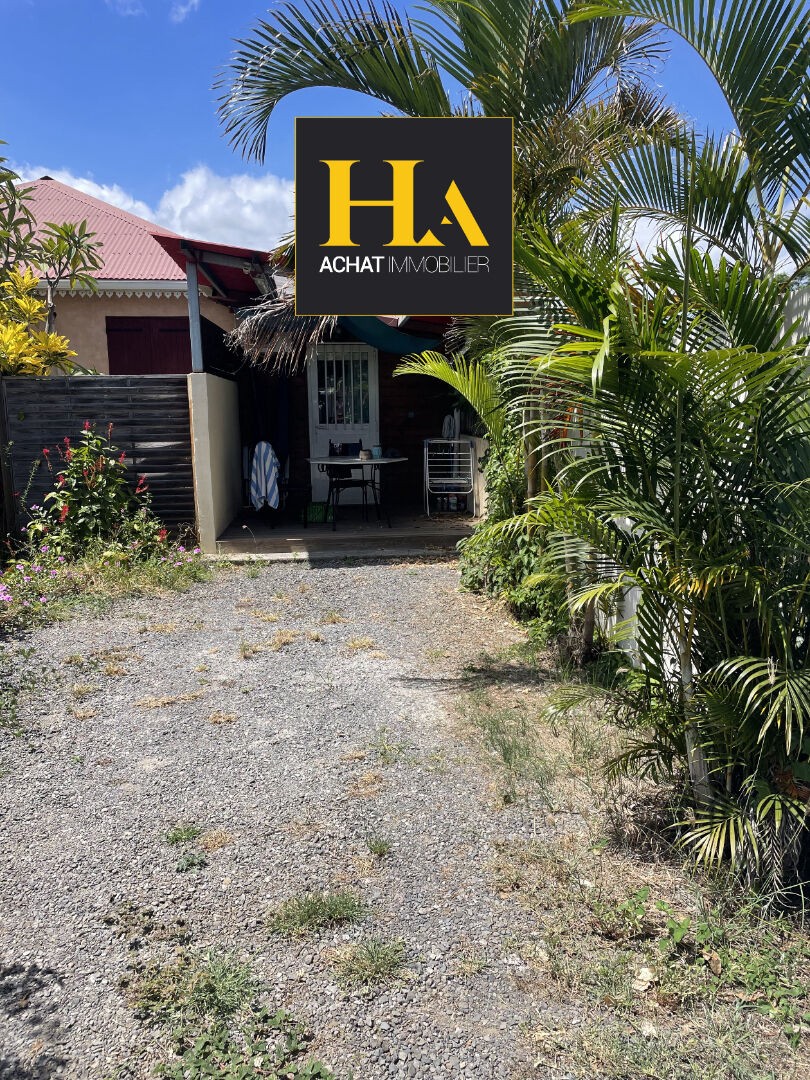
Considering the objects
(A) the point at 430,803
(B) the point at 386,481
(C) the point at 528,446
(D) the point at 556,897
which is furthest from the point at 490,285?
(B) the point at 386,481

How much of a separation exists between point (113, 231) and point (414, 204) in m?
12.1

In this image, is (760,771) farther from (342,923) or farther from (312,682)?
(312,682)

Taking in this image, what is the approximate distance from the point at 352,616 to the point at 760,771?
404 cm

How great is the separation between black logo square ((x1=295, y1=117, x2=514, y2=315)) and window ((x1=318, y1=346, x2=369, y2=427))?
19.5 ft

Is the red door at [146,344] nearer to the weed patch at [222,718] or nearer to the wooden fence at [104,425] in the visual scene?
the wooden fence at [104,425]

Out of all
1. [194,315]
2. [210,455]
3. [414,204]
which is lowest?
→ [210,455]

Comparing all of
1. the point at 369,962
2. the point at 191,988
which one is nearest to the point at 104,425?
the point at 191,988

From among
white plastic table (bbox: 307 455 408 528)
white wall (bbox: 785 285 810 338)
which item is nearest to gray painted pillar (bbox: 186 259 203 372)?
white plastic table (bbox: 307 455 408 528)

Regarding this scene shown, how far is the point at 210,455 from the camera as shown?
8.40m

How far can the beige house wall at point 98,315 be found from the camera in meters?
13.0

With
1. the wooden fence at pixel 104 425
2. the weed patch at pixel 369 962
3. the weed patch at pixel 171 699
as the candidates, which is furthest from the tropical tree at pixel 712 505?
the wooden fence at pixel 104 425

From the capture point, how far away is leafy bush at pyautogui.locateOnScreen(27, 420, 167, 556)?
763 centimetres

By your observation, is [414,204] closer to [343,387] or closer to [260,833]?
[260,833]

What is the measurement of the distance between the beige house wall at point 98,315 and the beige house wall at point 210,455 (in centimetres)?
418
